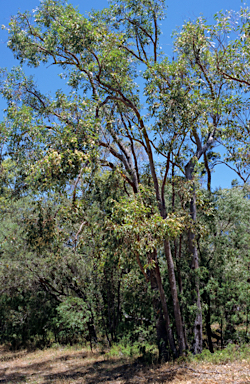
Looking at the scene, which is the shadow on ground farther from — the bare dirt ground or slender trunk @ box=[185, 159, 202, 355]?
slender trunk @ box=[185, 159, 202, 355]

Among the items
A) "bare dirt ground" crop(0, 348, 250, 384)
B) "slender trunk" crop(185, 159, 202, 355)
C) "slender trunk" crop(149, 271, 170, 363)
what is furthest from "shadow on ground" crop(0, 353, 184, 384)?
"slender trunk" crop(185, 159, 202, 355)

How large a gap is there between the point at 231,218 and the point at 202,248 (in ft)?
5.39

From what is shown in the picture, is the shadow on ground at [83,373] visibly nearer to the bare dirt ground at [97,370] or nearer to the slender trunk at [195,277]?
the bare dirt ground at [97,370]

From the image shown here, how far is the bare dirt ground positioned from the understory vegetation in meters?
0.71

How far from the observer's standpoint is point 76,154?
281 inches

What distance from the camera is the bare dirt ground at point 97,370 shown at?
26.2 ft

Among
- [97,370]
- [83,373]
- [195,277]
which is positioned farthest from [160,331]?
[83,373]

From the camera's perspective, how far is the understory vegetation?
27.0 ft

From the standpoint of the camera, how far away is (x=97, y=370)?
1124 centimetres

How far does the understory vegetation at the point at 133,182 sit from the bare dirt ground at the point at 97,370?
714 mm

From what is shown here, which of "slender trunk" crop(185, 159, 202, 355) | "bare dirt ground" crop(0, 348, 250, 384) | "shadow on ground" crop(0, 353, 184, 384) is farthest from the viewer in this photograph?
"slender trunk" crop(185, 159, 202, 355)

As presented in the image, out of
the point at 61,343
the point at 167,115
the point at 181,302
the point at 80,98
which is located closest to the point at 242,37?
the point at 167,115

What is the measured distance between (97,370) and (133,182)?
641 centimetres

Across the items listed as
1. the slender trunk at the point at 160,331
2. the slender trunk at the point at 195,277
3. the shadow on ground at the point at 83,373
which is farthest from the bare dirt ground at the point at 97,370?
the slender trunk at the point at 195,277
